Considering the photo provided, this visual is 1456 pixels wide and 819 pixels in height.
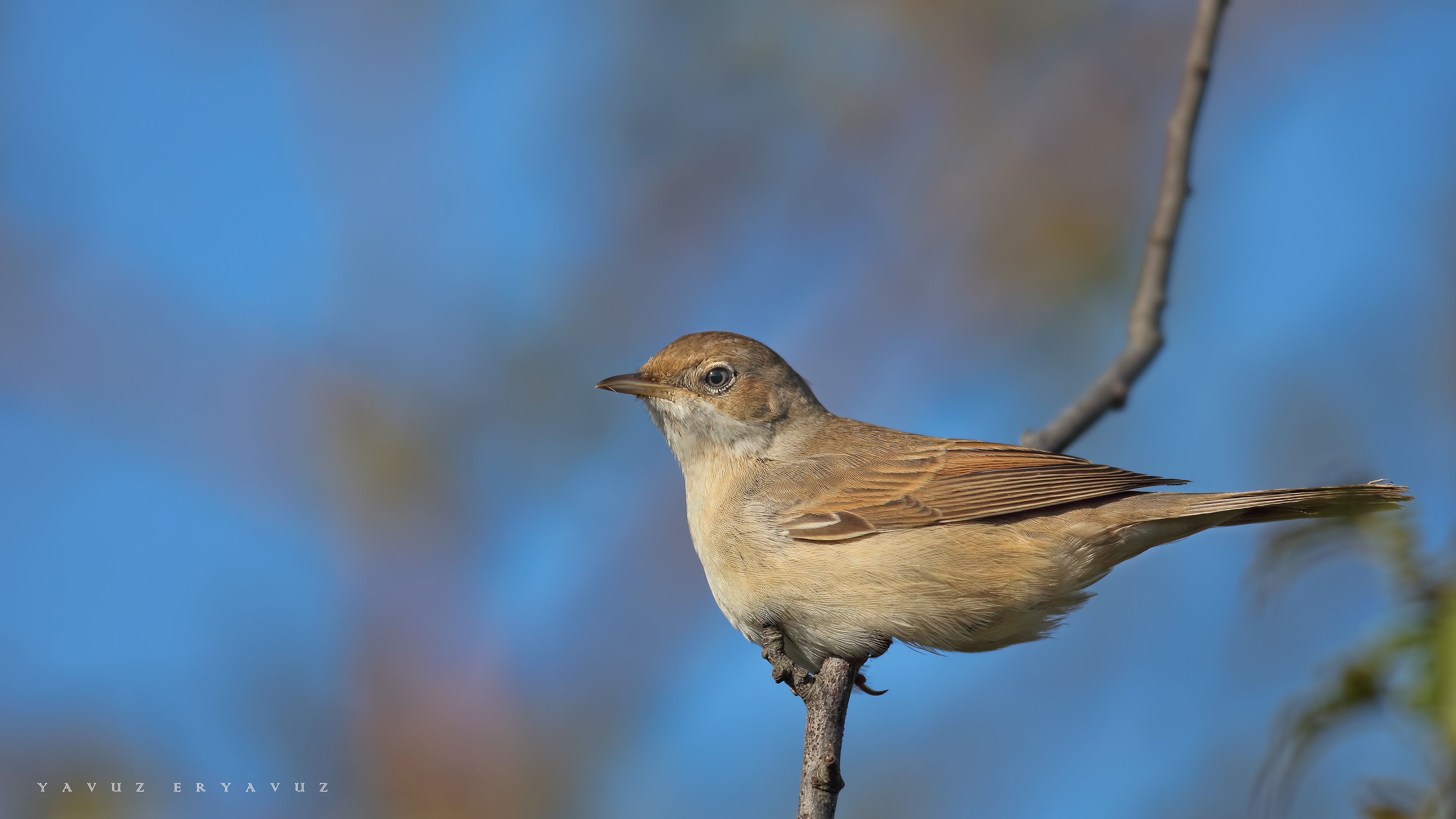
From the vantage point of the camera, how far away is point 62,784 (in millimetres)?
5695

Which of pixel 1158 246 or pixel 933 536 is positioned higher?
pixel 1158 246

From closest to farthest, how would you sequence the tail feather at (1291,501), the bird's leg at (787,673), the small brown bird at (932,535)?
1. the bird's leg at (787,673)
2. the tail feather at (1291,501)
3. the small brown bird at (932,535)

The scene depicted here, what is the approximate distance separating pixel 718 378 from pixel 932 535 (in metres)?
1.33

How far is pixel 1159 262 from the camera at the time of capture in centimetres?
441

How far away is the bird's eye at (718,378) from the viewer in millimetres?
5188

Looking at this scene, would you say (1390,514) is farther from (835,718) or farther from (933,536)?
(933,536)

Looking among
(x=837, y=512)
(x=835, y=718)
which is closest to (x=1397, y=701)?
(x=835, y=718)

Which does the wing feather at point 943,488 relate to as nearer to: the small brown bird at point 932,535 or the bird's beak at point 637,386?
the small brown bird at point 932,535

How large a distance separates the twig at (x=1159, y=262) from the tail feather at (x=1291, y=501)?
0.52 m

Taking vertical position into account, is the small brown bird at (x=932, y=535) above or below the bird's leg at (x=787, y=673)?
above

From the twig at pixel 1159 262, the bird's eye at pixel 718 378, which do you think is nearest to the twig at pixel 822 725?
the twig at pixel 1159 262

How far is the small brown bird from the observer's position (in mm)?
4168

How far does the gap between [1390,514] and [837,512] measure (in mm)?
2523

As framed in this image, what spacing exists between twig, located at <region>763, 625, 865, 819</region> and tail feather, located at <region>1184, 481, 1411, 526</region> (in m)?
1.55
